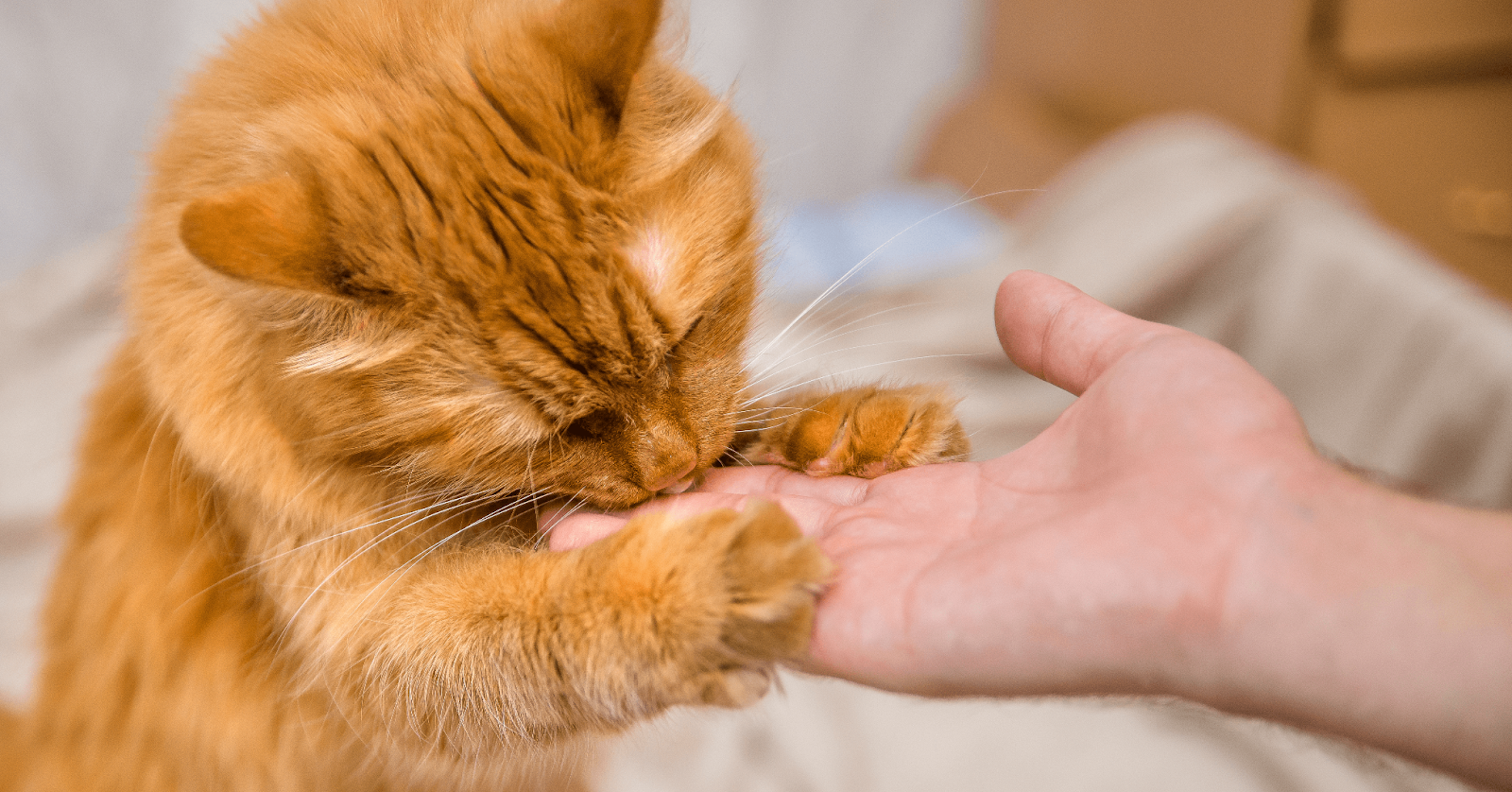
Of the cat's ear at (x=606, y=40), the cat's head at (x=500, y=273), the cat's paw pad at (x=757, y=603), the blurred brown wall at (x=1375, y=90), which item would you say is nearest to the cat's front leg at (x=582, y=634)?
the cat's paw pad at (x=757, y=603)

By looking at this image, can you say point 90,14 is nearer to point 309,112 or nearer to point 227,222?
point 309,112

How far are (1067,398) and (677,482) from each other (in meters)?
1.56

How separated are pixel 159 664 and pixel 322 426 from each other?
592mm

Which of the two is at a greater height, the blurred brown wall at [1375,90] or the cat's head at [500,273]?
the blurred brown wall at [1375,90]

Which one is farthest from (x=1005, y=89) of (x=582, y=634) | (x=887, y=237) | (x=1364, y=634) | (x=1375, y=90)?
(x=582, y=634)

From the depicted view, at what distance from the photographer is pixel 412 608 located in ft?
3.55

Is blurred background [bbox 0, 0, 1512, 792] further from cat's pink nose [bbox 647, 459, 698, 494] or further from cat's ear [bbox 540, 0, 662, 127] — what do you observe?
cat's pink nose [bbox 647, 459, 698, 494]

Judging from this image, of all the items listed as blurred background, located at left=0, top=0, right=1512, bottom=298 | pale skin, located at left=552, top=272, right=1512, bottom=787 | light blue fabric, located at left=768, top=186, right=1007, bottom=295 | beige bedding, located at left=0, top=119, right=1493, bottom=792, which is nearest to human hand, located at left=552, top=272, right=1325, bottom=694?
pale skin, located at left=552, top=272, right=1512, bottom=787

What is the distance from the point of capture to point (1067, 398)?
2309mm

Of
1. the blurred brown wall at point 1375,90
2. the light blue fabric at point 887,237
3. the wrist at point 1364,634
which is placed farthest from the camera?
the light blue fabric at point 887,237

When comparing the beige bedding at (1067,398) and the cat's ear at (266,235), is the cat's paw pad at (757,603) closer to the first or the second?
the beige bedding at (1067,398)

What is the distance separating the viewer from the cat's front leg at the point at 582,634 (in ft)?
2.94

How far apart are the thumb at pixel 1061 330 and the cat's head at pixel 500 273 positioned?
0.42 metres

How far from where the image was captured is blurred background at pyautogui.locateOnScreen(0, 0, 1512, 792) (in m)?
1.78
